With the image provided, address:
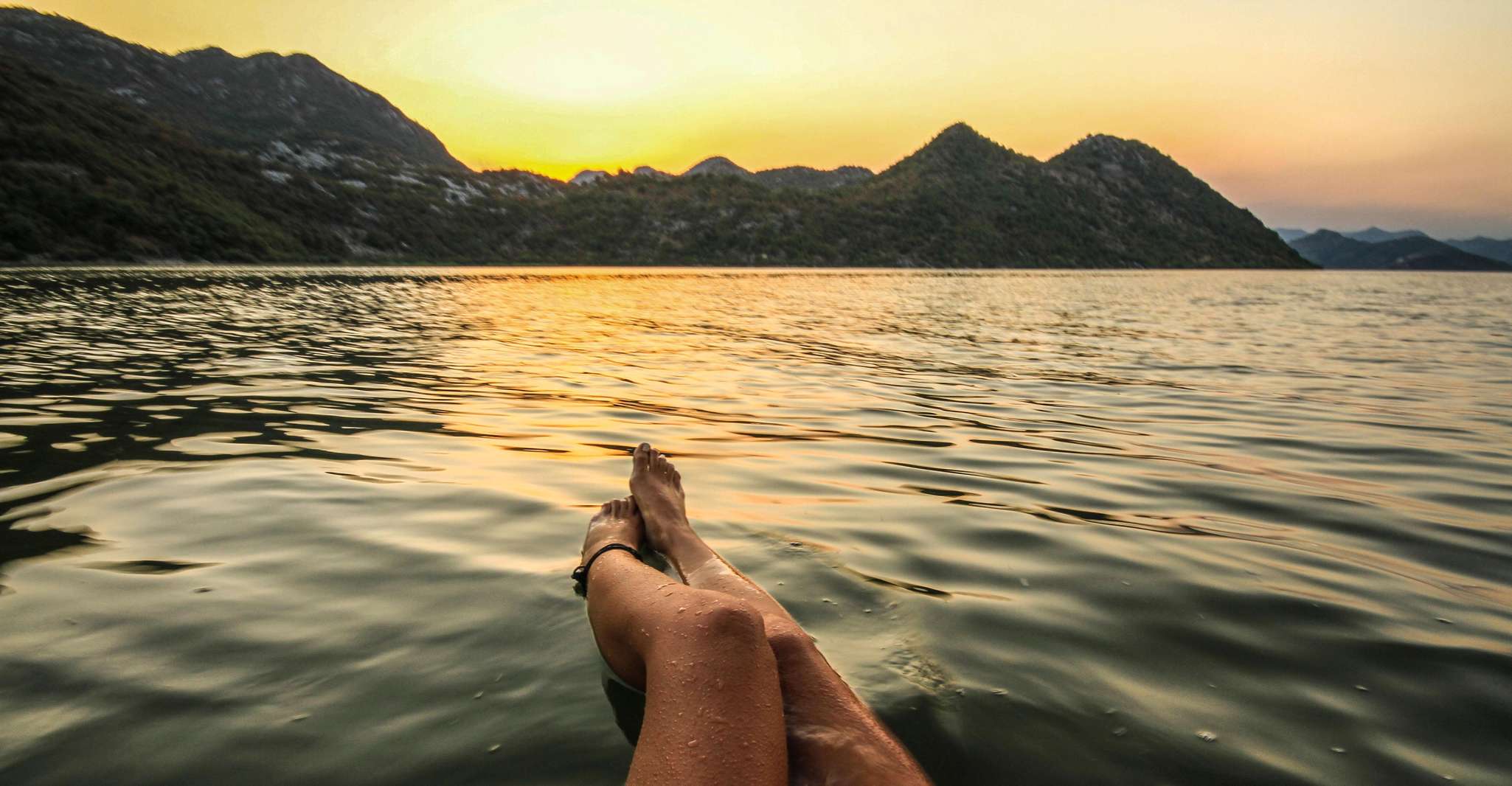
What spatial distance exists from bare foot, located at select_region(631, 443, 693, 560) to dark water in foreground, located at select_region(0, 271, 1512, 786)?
41 cm

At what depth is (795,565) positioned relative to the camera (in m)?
3.88

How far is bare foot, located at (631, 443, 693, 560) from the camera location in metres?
3.88

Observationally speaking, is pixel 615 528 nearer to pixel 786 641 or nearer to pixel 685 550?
pixel 685 550

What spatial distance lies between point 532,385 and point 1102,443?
6.87m

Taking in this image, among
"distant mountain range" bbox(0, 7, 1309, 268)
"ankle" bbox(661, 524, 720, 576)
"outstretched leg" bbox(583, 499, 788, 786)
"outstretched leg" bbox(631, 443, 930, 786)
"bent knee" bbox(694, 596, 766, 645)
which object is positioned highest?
"distant mountain range" bbox(0, 7, 1309, 268)

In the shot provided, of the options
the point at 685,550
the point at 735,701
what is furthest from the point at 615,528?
the point at 735,701

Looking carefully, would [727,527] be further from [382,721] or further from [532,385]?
[532,385]

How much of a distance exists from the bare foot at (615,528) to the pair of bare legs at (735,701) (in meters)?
0.96

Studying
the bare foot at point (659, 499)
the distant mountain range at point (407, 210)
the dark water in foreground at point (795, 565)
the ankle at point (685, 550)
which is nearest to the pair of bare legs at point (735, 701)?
the dark water in foreground at point (795, 565)

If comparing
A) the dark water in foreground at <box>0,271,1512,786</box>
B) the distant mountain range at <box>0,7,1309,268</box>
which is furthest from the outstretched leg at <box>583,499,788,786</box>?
the distant mountain range at <box>0,7,1309,268</box>

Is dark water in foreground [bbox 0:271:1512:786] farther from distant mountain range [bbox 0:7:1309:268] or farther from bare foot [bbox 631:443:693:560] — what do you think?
distant mountain range [bbox 0:7:1309:268]

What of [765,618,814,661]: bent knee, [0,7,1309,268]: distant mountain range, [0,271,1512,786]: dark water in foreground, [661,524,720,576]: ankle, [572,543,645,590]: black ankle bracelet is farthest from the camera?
[0,7,1309,268]: distant mountain range

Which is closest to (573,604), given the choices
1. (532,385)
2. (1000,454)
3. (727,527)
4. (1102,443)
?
(727,527)

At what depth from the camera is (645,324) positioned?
20.3 meters
